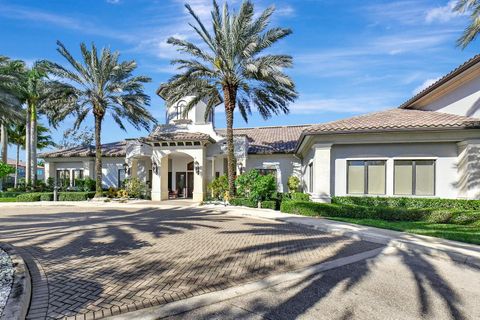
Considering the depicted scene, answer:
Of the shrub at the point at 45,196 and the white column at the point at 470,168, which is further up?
the white column at the point at 470,168

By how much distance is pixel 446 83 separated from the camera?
55.3 feet

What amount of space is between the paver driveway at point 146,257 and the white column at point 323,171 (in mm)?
4337

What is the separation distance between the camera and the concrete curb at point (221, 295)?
4164 millimetres

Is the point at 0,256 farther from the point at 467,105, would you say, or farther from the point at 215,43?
the point at 467,105

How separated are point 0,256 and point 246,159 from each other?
1861cm

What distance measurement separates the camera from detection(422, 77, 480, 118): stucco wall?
15891 millimetres

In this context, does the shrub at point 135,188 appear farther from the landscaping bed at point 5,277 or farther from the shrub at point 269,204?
the landscaping bed at point 5,277

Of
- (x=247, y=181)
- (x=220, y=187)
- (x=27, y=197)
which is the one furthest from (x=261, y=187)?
(x=27, y=197)

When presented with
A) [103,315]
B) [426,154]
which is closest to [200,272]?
[103,315]

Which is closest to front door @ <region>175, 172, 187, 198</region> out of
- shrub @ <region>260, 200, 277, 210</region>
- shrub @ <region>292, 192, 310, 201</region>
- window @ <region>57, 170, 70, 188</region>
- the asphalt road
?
shrub @ <region>260, 200, 277, 210</region>

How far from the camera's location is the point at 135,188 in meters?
24.2

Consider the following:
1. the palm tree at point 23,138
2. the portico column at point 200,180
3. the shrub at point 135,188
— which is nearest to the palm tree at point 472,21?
the portico column at point 200,180

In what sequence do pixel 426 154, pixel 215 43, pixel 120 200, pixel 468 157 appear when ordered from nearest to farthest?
1. pixel 468 157
2. pixel 426 154
3. pixel 215 43
4. pixel 120 200

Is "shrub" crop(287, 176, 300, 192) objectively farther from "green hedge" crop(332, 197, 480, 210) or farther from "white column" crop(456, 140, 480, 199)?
"white column" crop(456, 140, 480, 199)
